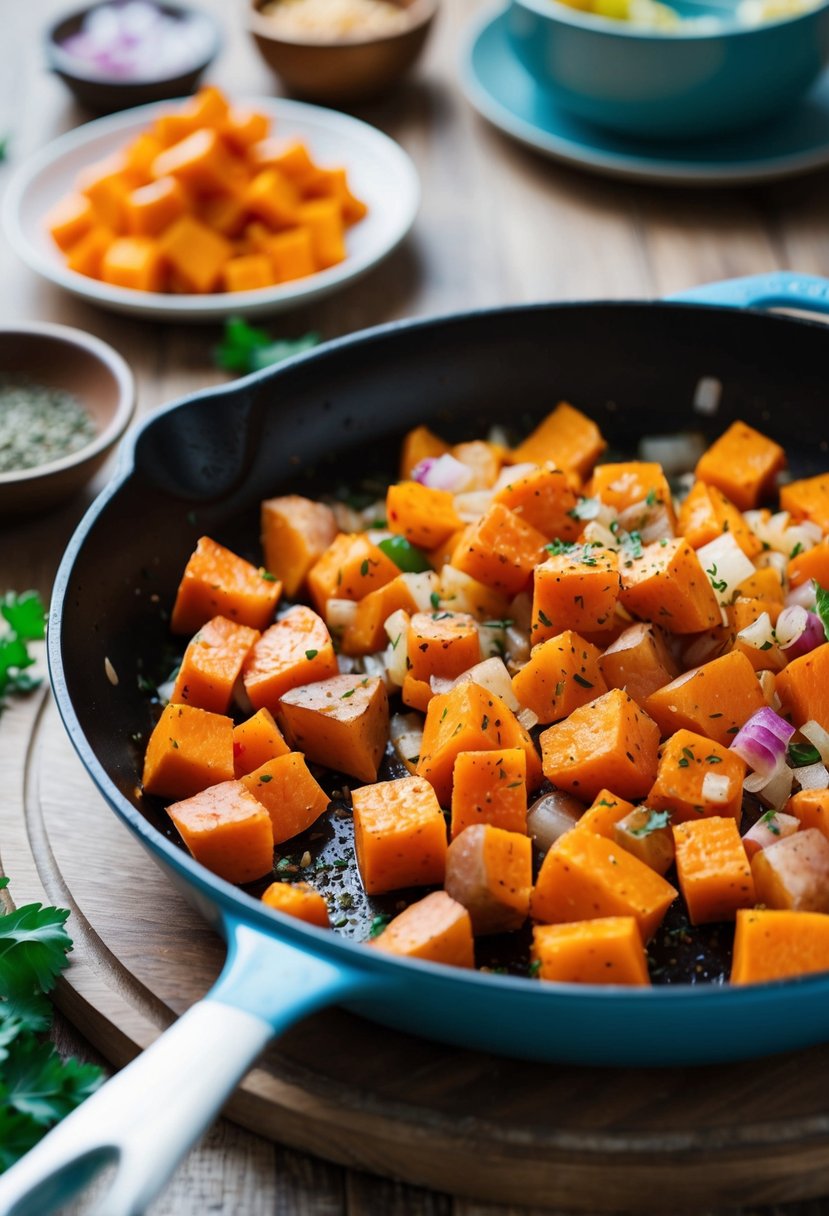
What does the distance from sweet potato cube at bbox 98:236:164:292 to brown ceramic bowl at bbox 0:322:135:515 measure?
0.98 feet

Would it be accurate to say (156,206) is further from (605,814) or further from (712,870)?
(712,870)

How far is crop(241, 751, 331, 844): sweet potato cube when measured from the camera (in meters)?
1.72

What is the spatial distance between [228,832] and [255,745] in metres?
0.21

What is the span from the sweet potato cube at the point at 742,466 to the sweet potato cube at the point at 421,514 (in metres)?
0.48

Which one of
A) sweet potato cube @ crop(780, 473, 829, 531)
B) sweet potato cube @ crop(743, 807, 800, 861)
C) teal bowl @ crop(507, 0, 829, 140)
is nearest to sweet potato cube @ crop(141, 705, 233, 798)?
sweet potato cube @ crop(743, 807, 800, 861)

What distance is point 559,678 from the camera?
5.98 ft

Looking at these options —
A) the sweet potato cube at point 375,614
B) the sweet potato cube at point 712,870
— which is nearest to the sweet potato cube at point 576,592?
the sweet potato cube at point 375,614

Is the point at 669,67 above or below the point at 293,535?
above

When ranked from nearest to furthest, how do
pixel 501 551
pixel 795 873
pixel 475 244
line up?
pixel 795 873, pixel 501 551, pixel 475 244

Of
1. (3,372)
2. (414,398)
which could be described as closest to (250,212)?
(3,372)

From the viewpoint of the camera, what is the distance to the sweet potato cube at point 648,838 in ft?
5.33

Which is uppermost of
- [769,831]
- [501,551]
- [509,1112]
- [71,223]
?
[71,223]

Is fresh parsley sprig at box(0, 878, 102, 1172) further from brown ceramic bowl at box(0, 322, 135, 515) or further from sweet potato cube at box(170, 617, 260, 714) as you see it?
brown ceramic bowl at box(0, 322, 135, 515)

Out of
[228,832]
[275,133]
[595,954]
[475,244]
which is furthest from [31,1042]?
[275,133]
